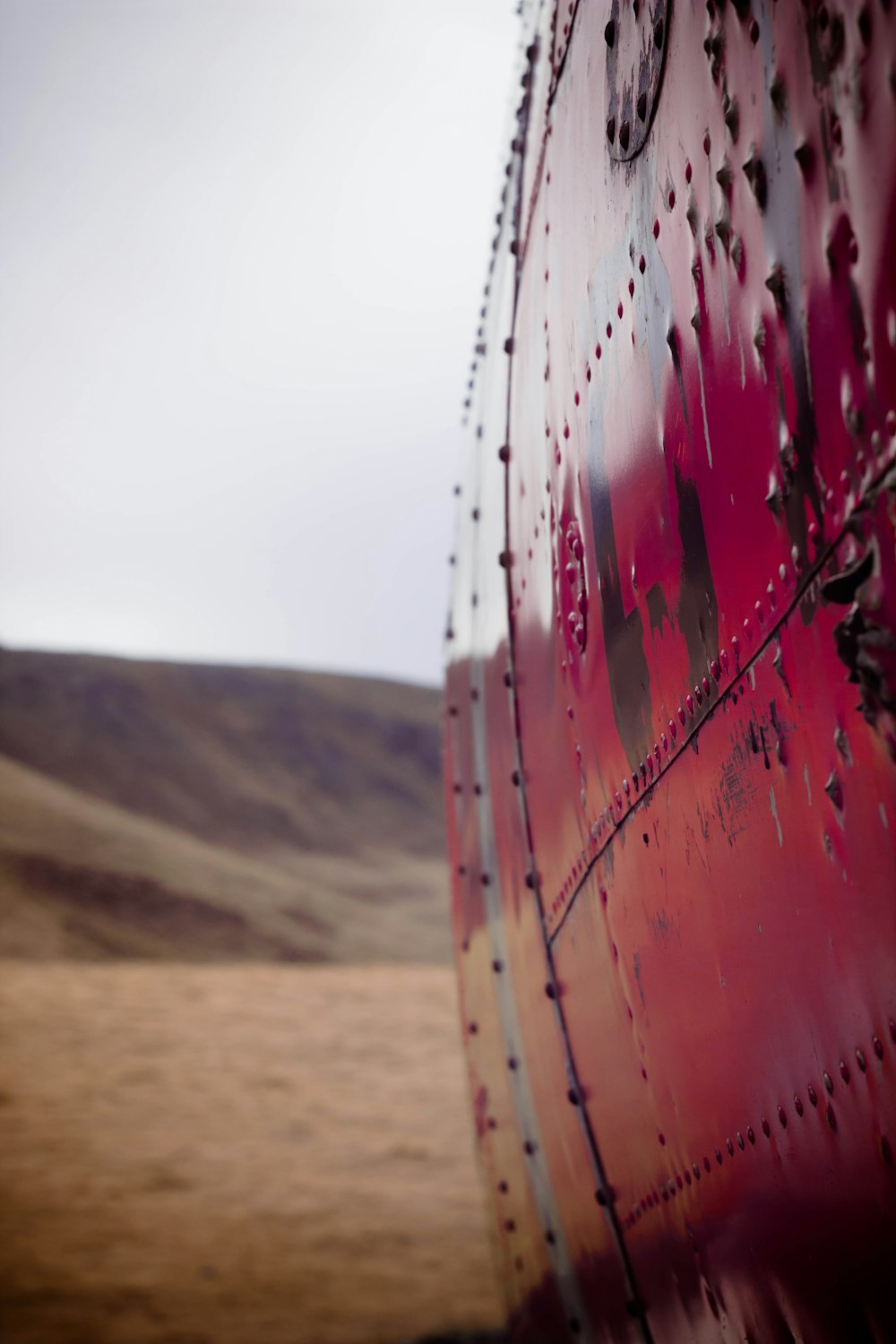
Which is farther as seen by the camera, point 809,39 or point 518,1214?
point 518,1214

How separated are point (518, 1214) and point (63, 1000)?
1456 centimetres

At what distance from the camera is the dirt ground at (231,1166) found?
6.39 meters

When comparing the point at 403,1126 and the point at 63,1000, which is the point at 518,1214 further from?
the point at 63,1000

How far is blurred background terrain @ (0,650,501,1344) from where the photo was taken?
6777mm

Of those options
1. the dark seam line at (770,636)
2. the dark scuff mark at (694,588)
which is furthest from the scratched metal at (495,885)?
the dark scuff mark at (694,588)

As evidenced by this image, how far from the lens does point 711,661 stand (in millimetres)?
1155

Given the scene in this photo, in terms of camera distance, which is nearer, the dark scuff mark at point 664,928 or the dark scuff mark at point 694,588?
the dark scuff mark at point 694,588

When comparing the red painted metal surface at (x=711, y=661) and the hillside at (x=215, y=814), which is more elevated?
the hillside at (x=215, y=814)

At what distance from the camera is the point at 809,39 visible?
90 centimetres

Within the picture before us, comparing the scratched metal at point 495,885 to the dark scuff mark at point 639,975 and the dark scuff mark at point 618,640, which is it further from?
the dark scuff mark at point 618,640

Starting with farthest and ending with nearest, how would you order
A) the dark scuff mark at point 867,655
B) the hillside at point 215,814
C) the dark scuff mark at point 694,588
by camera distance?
the hillside at point 215,814 < the dark scuff mark at point 694,588 < the dark scuff mark at point 867,655

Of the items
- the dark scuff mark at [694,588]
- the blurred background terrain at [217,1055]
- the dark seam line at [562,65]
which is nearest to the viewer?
the dark scuff mark at [694,588]

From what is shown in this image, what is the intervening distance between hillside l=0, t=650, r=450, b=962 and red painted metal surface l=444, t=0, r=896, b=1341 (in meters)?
18.8

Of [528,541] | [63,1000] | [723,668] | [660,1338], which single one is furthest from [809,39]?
[63,1000]
